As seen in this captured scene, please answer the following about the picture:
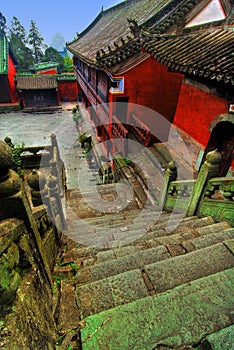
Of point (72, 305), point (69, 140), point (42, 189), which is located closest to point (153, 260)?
point (72, 305)

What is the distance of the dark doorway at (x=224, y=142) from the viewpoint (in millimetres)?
6609

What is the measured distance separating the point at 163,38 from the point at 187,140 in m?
4.08

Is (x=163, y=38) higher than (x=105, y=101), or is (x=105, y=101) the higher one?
(x=163, y=38)

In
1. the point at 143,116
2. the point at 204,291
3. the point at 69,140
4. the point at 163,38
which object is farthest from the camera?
the point at 69,140

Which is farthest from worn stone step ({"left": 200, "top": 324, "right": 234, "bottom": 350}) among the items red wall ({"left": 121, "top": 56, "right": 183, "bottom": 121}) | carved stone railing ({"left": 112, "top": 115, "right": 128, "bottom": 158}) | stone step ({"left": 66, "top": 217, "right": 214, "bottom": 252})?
red wall ({"left": 121, "top": 56, "right": 183, "bottom": 121})

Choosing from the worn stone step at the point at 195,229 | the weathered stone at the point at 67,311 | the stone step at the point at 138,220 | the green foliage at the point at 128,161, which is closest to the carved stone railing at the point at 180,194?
the stone step at the point at 138,220

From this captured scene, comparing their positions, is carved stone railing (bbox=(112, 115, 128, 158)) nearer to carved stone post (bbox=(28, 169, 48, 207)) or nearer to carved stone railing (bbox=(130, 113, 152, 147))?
carved stone railing (bbox=(130, 113, 152, 147))

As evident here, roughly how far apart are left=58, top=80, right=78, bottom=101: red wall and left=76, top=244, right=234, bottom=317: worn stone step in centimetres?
2905

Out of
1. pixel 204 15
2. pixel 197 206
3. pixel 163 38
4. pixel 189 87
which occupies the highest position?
pixel 204 15

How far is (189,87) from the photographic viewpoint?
25.6 feet

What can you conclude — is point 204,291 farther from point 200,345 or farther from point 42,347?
point 42,347

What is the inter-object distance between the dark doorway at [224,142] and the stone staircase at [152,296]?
3.70 meters

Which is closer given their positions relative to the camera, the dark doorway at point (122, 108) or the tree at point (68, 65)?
the dark doorway at point (122, 108)

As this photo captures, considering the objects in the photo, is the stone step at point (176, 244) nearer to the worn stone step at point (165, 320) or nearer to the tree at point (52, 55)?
the worn stone step at point (165, 320)
